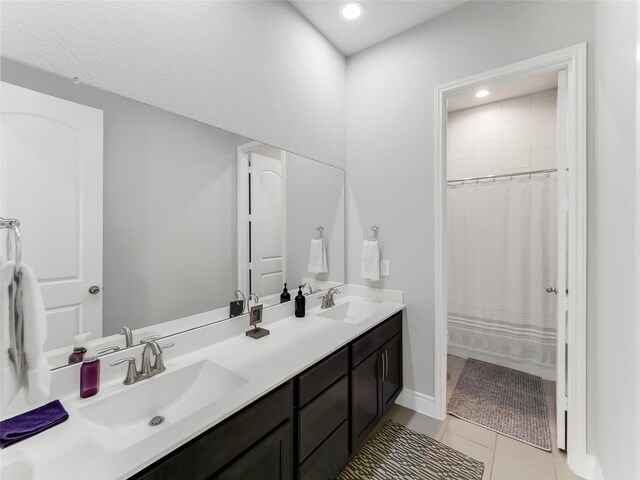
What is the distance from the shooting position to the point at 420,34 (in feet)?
6.86

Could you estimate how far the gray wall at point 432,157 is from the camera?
1.14 metres

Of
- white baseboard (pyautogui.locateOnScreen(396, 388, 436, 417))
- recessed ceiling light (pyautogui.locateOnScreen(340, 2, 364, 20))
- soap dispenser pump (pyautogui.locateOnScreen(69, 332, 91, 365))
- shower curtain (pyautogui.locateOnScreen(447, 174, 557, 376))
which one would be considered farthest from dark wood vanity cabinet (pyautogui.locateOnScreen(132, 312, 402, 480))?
recessed ceiling light (pyautogui.locateOnScreen(340, 2, 364, 20))

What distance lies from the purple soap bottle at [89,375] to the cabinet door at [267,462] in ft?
1.73

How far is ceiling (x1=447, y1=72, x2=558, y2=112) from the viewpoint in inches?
99.0

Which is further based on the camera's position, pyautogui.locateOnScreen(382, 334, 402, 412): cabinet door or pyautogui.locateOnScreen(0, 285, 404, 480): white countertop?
pyautogui.locateOnScreen(382, 334, 402, 412): cabinet door

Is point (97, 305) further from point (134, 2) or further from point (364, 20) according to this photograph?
Answer: point (364, 20)

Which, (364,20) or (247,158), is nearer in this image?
(247,158)

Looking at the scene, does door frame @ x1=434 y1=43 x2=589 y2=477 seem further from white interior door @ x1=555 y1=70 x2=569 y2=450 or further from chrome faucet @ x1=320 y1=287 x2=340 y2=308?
chrome faucet @ x1=320 y1=287 x2=340 y2=308

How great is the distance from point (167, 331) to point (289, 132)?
1399 millimetres

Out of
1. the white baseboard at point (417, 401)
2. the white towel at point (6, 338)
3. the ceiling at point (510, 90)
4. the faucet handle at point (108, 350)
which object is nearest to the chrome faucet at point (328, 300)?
the white baseboard at point (417, 401)

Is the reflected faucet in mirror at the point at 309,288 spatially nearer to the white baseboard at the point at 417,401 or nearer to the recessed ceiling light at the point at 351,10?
the white baseboard at the point at 417,401

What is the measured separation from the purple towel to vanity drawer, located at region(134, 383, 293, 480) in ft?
1.21

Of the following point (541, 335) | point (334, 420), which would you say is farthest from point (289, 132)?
point (541, 335)

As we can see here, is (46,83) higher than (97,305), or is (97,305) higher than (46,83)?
(46,83)
